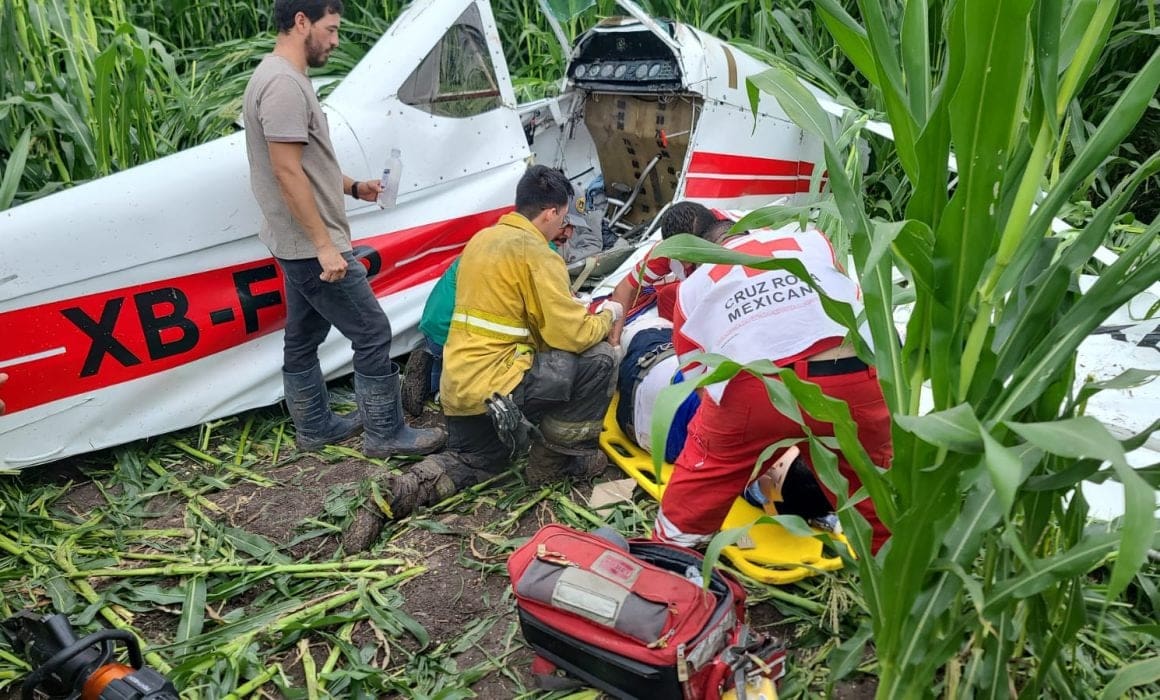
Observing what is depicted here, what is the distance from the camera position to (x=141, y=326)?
3684 mm

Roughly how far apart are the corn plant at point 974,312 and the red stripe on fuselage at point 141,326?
8.98 feet

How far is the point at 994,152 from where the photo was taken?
4.85 ft

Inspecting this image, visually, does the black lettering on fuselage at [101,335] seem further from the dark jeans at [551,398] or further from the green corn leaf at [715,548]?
the green corn leaf at [715,548]

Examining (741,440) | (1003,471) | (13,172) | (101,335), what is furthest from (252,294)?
(1003,471)

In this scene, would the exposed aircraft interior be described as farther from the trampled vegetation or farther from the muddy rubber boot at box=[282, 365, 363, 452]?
the muddy rubber boot at box=[282, 365, 363, 452]

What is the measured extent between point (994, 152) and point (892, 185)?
4.38 meters

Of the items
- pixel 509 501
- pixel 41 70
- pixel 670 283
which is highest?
pixel 41 70

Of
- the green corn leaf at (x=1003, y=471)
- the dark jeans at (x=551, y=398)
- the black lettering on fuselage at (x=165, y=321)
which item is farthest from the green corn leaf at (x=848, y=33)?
the black lettering on fuselage at (x=165, y=321)

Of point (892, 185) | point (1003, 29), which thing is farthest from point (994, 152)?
point (892, 185)

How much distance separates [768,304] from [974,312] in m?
0.93

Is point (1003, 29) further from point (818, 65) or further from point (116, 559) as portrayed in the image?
point (818, 65)

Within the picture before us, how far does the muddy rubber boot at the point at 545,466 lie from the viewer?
3672 millimetres

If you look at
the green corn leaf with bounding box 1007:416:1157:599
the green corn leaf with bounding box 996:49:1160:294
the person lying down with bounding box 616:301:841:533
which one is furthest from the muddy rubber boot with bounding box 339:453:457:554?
the green corn leaf with bounding box 1007:416:1157:599

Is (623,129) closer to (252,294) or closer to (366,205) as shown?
(366,205)
